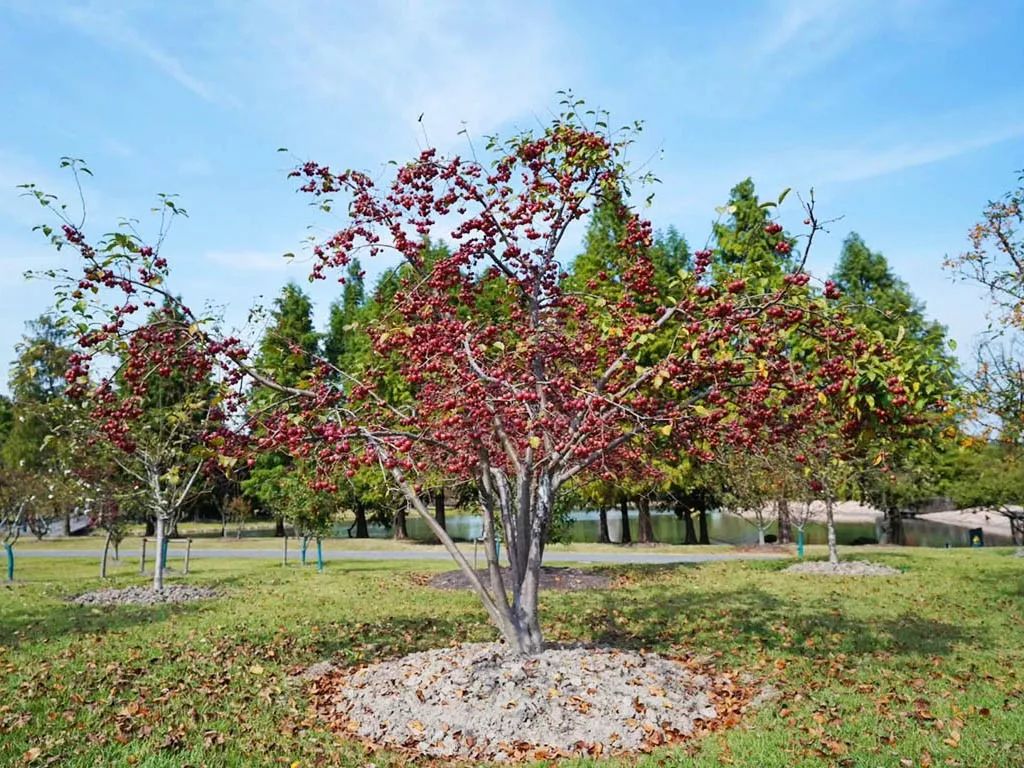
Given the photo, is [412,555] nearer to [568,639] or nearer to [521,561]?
[568,639]

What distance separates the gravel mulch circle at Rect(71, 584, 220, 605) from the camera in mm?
14211

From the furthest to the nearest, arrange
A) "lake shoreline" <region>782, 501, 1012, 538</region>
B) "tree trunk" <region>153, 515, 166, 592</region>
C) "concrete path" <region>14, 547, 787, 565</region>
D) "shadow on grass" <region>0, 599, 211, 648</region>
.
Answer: "lake shoreline" <region>782, 501, 1012, 538</region> < "concrete path" <region>14, 547, 787, 565</region> < "tree trunk" <region>153, 515, 166, 592</region> < "shadow on grass" <region>0, 599, 211, 648</region>

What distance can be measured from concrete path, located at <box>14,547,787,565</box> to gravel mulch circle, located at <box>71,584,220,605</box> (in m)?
10.2

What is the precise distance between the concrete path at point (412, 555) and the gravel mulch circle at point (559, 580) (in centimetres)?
439

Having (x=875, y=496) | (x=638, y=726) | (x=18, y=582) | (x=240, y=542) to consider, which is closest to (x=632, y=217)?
(x=638, y=726)

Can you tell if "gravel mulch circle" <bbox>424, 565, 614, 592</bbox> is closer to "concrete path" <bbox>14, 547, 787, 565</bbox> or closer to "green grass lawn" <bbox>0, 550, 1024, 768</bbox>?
"green grass lawn" <bbox>0, 550, 1024, 768</bbox>

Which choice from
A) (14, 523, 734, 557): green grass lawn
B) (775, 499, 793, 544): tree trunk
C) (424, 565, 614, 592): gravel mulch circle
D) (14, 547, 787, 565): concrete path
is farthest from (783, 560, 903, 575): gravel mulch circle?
(14, 523, 734, 557): green grass lawn

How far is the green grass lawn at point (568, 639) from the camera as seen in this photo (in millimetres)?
5770

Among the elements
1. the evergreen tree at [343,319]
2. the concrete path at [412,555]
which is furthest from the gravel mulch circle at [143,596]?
the evergreen tree at [343,319]

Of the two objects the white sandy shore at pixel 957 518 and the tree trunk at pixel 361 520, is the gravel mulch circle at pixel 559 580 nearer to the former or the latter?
the tree trunk at pixel 361 520

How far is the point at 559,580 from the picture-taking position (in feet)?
56.2

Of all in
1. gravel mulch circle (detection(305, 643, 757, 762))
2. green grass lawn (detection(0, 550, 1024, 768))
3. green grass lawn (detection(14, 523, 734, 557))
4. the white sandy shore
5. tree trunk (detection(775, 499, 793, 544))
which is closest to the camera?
green grass lawn (detection(0, 550, 1024, 768))

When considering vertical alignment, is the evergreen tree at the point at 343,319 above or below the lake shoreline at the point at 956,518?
above

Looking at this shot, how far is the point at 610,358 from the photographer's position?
8.16 m
